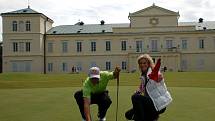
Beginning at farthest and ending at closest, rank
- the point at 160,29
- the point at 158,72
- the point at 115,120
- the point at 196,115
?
the point at 160,29
the point at 196,115
the point at 115,120
the point at 158,72

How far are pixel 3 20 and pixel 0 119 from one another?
71011 mm

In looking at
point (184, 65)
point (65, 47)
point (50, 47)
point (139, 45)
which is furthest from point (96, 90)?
point (50, 47)

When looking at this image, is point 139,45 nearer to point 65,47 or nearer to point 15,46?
point 65,47

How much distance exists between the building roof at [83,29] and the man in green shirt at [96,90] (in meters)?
71.4

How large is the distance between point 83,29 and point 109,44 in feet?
20.2

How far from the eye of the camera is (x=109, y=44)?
3172 inches

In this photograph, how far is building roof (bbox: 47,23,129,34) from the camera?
8244 cm

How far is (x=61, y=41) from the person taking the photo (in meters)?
81.8

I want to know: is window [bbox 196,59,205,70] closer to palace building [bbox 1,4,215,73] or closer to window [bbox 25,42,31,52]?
palace building [bbox 1,4,215,73]

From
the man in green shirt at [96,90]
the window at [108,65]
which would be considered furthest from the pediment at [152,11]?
the man in green shirt at [96,90]

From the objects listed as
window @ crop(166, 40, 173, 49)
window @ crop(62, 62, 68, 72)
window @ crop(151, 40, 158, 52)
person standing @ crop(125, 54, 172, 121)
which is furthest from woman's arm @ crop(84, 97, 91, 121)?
window @ crop(62, 62, 68, 72)

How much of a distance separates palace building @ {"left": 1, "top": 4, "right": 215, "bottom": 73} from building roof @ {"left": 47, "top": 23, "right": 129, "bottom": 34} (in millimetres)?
172

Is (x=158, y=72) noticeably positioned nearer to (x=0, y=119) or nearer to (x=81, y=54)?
(x=0, y=119)

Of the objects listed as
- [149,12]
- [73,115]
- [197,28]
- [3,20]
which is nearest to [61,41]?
[3,20]
